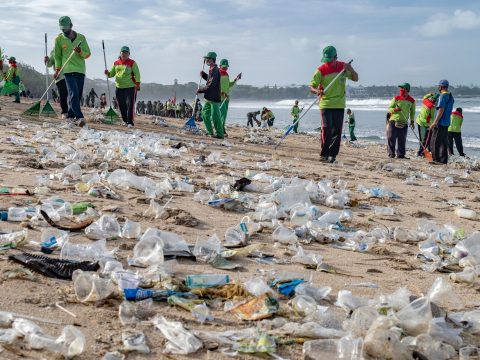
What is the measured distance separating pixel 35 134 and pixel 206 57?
4.05 metres

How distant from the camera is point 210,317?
2.13 meters

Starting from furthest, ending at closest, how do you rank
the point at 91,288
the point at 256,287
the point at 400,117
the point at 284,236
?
1. the point at 400,117
2. the point at 284,236
3. the point at 256,287
4. the point at 91,288

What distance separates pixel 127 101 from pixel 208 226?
819cm

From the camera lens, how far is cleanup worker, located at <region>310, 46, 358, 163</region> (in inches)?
316

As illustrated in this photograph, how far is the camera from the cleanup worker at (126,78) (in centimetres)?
1103

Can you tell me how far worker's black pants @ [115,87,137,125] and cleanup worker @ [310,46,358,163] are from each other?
4.46 meters

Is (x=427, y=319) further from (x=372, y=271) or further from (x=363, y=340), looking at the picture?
(x=372, y=271)

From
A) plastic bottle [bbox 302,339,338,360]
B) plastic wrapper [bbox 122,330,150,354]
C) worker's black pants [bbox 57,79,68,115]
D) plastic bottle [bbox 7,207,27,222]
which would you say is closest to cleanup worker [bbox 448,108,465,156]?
worker's black pants [bbox 57,79,68,115]

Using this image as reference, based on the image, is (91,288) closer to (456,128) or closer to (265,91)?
(456,128)

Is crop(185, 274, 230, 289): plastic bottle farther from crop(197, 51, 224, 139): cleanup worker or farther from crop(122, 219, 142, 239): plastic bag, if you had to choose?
crop(197, 51, 224, 139): cleanup worker

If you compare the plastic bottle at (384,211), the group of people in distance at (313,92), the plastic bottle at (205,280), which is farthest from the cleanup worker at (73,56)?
the plastic bottle at (205,280)

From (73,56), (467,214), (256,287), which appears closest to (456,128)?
(73,56)

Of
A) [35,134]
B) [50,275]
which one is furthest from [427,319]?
[35,134]

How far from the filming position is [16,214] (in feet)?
10.6
